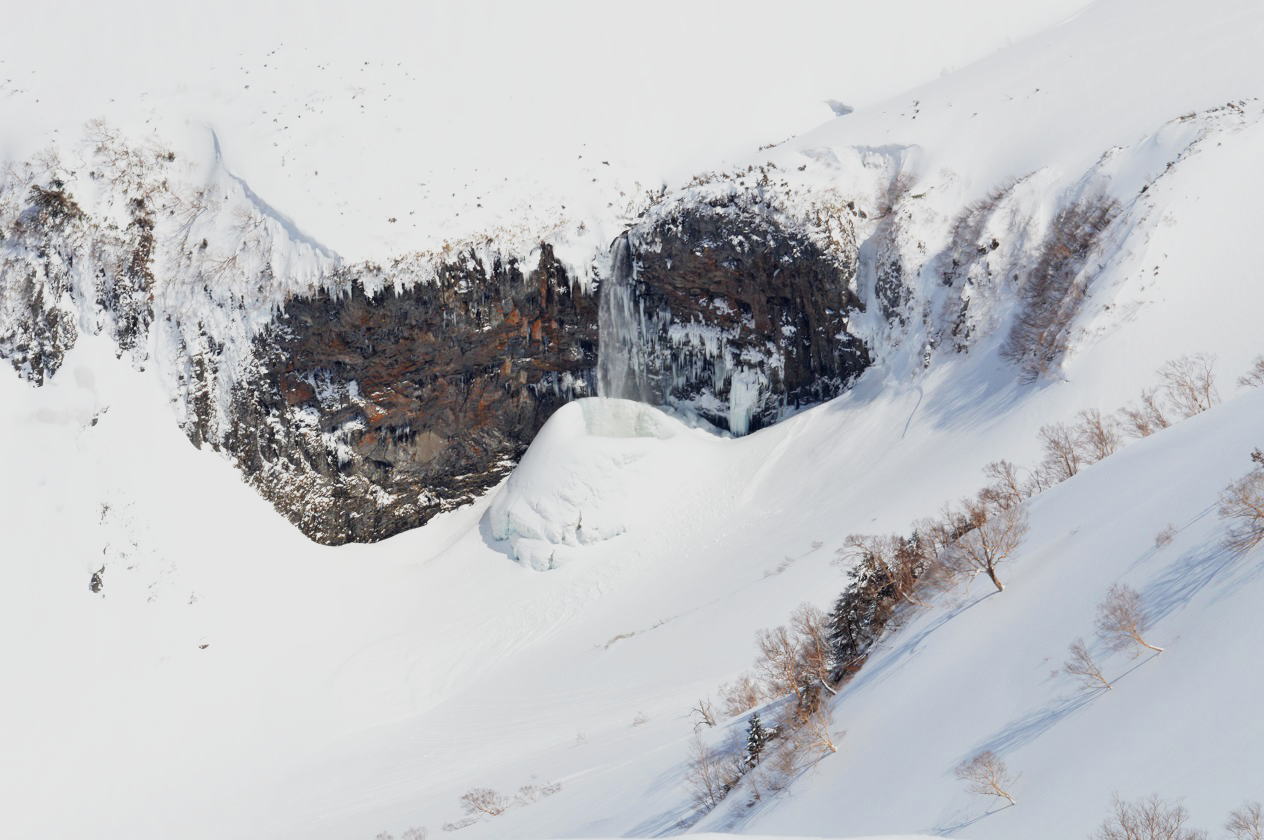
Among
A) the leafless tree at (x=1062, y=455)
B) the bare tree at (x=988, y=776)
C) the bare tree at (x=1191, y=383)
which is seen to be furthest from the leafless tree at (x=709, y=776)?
the bare tree at (x=1191, y=383)

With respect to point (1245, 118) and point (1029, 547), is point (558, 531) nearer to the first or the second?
point (1029, 547)

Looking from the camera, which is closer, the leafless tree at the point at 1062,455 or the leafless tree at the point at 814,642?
the leafless tree at the point at 814,642

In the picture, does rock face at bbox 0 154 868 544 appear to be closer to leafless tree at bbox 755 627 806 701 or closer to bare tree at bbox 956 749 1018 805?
leafless tree at bbox 755 627 806 701

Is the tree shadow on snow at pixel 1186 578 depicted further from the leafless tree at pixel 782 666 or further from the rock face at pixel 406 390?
the rock face at pixel 406 390

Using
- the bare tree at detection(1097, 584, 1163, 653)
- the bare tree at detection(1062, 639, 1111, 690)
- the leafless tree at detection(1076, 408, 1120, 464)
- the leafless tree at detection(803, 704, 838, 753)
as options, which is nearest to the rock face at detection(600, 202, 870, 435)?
the leafless tree at detection(1076, 408, 1120, 464)

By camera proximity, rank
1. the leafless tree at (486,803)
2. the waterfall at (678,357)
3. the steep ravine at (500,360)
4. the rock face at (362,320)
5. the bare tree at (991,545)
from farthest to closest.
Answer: the waterfall at (678,357) < the steep ravine at (500,360) < the rock face at (362,320) < the leafless tree at (486,803) < the bare tree at (991,545)
